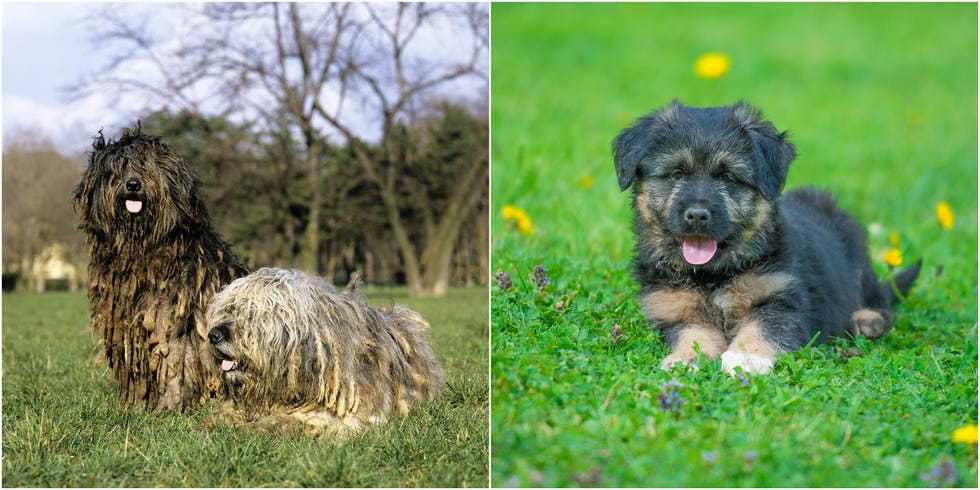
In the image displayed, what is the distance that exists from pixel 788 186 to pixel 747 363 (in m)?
4.50

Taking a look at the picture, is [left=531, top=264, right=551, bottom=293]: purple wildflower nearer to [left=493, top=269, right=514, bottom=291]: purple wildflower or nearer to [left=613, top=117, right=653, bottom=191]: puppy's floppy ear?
[left=493, top=269, right=514, bottom=291]: purple wildflower

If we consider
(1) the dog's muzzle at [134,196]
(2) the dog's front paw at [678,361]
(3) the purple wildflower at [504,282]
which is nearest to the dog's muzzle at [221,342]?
(1) the dog's muzzle at [134,196]

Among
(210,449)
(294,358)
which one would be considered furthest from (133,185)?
(210,449)

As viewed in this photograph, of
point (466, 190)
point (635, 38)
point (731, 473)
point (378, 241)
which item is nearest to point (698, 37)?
point (635, 38)

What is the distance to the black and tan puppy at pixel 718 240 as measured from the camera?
433 centimetres

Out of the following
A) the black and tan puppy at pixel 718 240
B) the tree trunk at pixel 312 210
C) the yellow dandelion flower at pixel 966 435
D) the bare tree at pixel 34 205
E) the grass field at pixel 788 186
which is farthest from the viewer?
the tree trunk at pixel 312 210

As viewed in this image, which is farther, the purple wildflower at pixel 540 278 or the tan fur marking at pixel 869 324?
the tan fur marking at pixel 869 324

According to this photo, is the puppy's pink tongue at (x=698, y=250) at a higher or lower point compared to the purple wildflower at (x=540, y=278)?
higher

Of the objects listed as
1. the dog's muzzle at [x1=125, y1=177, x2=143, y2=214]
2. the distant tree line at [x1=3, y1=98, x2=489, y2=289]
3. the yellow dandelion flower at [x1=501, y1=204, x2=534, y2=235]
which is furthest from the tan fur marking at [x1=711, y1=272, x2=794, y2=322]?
the distant tree line at [x1=3, y1=98, x2=489, y2=289]

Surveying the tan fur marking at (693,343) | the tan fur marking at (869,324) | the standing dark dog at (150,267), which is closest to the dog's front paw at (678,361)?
the tan fur marking at (693,343)

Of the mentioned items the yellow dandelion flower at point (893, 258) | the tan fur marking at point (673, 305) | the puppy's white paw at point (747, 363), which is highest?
the yellow dandelion flower at point (893, 258)

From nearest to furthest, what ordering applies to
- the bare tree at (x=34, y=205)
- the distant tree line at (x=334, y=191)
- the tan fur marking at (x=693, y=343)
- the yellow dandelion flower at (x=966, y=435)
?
the yellow dandelion flower at (x=966, y=435) < the tan fur marking at (x=693, y=343) < the bare tree at (x=34, y=205) < the distant tree line at (x=334, y=191)

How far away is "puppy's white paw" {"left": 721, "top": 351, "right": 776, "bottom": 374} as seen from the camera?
4078mm

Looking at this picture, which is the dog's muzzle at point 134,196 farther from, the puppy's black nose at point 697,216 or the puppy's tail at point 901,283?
the puppy's tail at point 901,283
